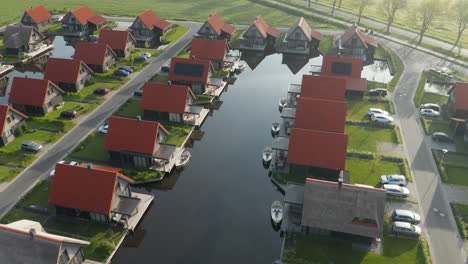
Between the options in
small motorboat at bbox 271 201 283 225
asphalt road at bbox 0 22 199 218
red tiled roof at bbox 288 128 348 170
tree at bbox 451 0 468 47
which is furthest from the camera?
tree at bbox 451 0 468 47

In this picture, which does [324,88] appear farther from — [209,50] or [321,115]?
[209,50]

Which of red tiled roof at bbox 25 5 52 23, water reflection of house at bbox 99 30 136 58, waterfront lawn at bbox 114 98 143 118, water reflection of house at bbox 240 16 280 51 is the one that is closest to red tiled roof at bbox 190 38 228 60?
water reflection of house at bbox 240 16 280 51

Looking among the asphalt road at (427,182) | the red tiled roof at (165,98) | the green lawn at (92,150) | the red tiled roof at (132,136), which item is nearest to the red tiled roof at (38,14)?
the red tiled roof at (165,98)

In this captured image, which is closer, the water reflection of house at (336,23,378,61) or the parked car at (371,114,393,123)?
the parked car at (371,114,393,123)

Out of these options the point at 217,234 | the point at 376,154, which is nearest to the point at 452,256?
the point at 376,154

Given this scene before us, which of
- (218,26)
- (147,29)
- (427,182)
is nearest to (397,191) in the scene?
(427,182)

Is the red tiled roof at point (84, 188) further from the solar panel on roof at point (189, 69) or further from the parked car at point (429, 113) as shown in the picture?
the parked car at point (429, 113)

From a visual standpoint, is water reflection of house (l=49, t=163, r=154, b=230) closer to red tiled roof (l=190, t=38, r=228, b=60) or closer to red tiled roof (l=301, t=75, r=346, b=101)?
red tiled roof (l=301, t=75, r=346, b=101)
